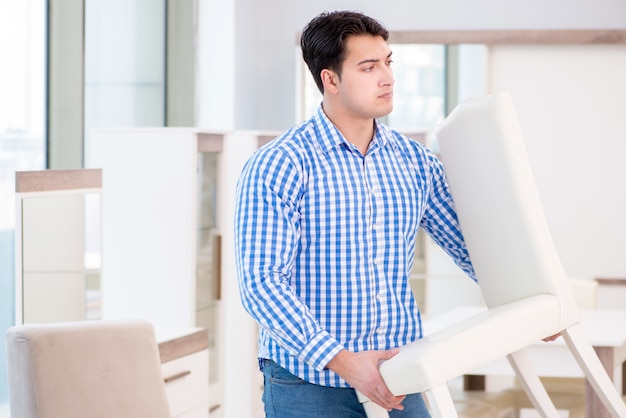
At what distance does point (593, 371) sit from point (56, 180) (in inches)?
69.8

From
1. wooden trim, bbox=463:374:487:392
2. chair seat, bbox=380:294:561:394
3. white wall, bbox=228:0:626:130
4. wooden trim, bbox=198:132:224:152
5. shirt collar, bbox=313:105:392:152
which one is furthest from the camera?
white wall, bbox=228:0:626:130

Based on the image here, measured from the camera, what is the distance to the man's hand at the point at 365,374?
166cm

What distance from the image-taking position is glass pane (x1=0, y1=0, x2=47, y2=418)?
3127 millimetres

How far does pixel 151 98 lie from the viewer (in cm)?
470

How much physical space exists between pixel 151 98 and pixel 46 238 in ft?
6.09

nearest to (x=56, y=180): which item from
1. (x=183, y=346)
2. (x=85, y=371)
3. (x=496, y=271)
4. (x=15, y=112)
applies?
(x=15, y=112)

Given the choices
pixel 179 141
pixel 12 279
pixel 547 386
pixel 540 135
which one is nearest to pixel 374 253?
pixel 12 279

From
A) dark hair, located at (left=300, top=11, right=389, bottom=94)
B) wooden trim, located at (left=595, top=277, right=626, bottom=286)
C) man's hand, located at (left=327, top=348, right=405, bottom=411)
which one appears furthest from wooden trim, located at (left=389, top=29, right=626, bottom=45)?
man's hand, located at (left=327, top=348, right=405, bottom=411)

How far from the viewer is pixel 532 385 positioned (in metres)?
1.97

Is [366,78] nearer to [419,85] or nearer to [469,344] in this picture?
[469,344]

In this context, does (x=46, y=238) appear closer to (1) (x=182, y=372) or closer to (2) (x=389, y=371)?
(1) (x=182, y=372)

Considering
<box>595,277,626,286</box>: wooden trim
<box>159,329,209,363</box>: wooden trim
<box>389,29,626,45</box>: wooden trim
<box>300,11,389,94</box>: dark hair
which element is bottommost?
<box>159,329,209,363</box>: wooden trim

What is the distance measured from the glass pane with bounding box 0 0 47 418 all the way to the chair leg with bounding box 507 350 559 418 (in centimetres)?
167

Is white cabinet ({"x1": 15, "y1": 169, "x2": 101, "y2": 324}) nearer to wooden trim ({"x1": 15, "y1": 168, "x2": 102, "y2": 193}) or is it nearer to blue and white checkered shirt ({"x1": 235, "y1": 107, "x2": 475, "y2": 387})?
wooden trim ({"x1": 15, "y1": 168, "x2": 102, "y2": 193})
